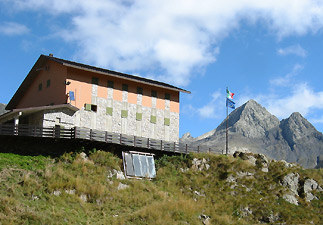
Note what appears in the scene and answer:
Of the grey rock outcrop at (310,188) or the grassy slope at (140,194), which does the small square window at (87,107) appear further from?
the grey rock outcrop at (310,188)

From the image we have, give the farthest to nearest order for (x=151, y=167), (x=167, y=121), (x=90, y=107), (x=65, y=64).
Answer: (x=167, y=121)
(x=90, y=107)
(x=65, y=64)
(x=151, y=167)

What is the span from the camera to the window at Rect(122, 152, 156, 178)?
42.3 metres

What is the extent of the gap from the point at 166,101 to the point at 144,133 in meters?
5.45

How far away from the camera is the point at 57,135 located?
41.0 m

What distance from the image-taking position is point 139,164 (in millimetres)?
43406

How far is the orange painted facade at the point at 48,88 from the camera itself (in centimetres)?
4712

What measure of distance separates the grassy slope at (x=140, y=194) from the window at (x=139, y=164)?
90cm

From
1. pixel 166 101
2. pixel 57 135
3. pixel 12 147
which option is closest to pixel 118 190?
pixel 57 135

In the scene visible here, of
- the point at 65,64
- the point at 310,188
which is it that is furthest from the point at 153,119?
the point at 310,188

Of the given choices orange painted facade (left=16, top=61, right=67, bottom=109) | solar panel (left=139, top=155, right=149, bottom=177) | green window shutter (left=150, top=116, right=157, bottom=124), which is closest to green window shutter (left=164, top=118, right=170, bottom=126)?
green window shutter (left=150, top=116, right=157, bottom=124)

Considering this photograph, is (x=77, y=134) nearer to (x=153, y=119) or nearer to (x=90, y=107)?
(x=90, y=107)

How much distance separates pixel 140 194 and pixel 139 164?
722 centimetres

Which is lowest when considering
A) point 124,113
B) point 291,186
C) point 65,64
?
point 291,186

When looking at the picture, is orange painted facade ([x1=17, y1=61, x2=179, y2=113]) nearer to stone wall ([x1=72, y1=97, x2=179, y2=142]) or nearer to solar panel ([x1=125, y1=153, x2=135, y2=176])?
stone wall ([x1=72, y1=97, x2=179, y2=142])
